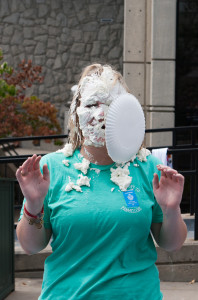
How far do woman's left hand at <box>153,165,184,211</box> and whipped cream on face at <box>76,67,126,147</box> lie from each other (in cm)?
26

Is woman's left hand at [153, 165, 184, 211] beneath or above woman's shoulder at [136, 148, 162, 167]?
beneath

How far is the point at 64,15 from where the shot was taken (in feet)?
44.8

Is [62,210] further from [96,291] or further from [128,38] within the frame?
[128,38]

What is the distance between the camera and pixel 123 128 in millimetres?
2160

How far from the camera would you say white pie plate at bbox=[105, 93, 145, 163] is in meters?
2.15

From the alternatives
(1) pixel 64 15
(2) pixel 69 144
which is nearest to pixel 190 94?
(1) pixel 64 15

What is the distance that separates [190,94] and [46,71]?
538 centimetres

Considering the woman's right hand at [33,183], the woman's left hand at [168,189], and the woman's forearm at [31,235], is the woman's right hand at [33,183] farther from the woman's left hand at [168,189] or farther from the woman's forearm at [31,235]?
the woman's left hand at [168,189]

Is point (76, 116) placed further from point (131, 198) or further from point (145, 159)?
point (131, 198)

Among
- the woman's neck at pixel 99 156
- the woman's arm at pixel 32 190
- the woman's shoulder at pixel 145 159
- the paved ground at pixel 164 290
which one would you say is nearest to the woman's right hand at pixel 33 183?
the woman's arm at pixel 32 190

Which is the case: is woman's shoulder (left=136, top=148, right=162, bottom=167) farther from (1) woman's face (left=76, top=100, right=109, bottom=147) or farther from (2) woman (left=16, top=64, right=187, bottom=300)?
(1) woman's face (left=76, top=100, right=109, bottom=147)

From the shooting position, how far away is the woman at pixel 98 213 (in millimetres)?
2102

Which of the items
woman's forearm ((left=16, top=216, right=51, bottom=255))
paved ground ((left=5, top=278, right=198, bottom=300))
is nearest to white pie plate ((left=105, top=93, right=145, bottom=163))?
woman's forearm ((left=16, top=216, right=51, bottom=255))

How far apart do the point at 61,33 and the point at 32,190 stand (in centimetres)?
1189
